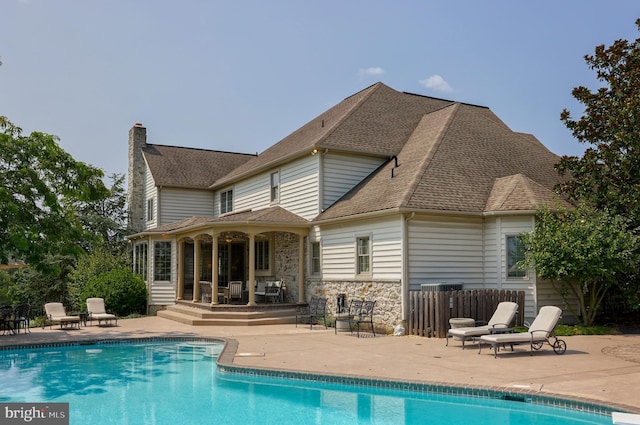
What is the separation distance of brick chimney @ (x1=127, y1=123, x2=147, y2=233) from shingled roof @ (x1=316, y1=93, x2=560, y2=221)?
48.9 ft

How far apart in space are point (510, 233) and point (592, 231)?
2.36 metres

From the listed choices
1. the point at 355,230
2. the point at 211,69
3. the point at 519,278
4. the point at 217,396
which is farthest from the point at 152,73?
the point at 519,278

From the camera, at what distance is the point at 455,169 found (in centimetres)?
1897

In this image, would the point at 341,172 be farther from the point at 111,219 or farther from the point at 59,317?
the point at 111,219

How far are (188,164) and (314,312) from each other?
14847 millimetres

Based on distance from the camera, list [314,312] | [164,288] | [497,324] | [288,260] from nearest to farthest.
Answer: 1. [497,324]
2. [314,312]
3. [288,260]
4. [164,288]

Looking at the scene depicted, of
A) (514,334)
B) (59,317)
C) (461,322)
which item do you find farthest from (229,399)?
(59,317)

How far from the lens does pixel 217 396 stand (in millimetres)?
10031

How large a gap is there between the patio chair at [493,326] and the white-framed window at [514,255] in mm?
2960

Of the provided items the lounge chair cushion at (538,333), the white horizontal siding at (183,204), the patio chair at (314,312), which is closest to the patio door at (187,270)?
the white horizontal siding at (183,204)

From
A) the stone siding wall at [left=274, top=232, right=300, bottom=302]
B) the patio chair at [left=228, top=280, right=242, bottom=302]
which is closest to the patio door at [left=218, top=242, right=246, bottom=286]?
the stone siding wall at [left=274, top=232, right=300, bottom=302]

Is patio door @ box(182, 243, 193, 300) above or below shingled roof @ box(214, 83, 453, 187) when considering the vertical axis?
below

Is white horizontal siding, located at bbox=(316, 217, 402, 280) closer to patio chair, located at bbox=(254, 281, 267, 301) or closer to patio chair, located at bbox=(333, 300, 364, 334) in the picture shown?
patio chair, located at bbox=(333, 300, 364, 334)

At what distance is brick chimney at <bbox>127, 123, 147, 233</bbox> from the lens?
31.1 meters
